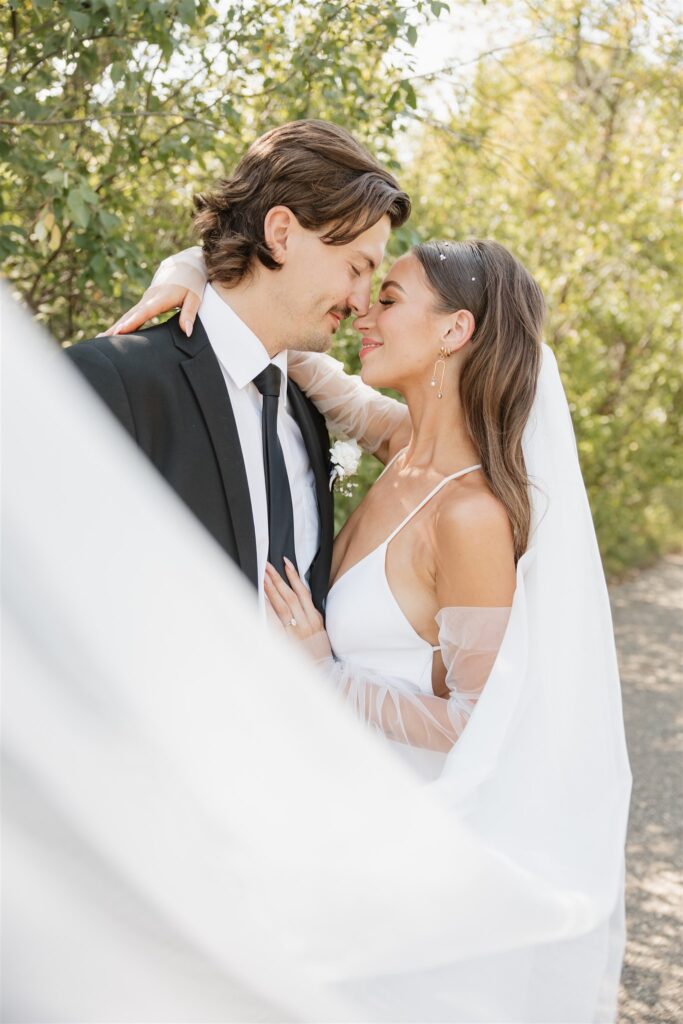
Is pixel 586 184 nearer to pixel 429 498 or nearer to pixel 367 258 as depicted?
pixel 367 258

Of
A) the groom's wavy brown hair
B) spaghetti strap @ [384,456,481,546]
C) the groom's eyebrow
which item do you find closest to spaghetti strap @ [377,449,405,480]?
spaghetti strap @ [384,456,481,546]

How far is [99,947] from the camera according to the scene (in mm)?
1587

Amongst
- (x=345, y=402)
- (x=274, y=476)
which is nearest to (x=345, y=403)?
(x=345, y=402)

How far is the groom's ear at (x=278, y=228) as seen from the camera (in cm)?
259

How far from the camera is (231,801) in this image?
1.76 metres

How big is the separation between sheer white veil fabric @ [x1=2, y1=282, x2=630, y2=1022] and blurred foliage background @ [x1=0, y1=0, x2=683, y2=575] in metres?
1.44

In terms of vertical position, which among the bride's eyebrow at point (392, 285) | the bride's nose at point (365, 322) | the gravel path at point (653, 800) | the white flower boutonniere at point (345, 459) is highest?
the bride's eyebrow at point (392, 285)

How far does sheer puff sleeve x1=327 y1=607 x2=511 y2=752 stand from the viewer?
2.47m

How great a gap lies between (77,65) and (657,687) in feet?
17.5

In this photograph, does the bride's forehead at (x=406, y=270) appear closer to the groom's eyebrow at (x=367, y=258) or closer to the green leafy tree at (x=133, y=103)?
the groom's eyebrow at (x=367, y=258)

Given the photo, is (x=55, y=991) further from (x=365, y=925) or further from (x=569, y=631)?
(x=569, y=631)

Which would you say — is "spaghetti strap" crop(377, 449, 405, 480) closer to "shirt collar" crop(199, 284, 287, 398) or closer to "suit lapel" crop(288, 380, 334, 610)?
"suit lapel" crop(288, 380, 334, 610)

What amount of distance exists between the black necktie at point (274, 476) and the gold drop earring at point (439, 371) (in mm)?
466

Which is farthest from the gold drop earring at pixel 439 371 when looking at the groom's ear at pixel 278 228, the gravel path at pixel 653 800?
the gravel path at pixel 653 800
